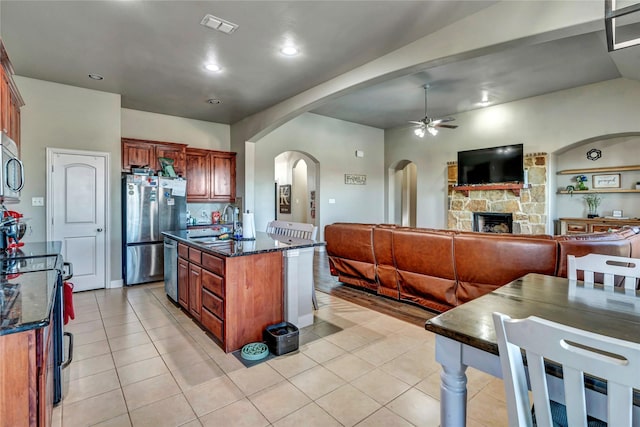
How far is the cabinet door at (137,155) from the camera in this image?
508 centimetres

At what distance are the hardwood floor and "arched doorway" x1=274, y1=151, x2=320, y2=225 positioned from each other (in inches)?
155

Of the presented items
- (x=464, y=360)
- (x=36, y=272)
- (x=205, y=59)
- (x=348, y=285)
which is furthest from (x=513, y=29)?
(x=36, y=272)

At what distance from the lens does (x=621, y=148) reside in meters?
5.76

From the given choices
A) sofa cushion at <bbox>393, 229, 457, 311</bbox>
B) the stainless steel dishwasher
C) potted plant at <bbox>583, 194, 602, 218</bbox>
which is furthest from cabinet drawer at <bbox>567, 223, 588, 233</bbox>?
the stainless steel dishwasher

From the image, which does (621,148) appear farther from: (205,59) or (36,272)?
(36,272)

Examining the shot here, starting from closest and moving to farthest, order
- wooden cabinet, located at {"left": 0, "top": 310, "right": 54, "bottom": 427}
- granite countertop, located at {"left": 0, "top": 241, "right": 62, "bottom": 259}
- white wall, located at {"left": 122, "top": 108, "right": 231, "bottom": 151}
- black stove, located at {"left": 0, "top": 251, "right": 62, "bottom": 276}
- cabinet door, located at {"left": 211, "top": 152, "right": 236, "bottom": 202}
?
1. wooden cabinet, located at {"left": 0, "top": 310, "right": 54, "bottom": 427}
2. black stove, located at {"left": 0, "top": 251, "right": 62, "bottom": 276}
3. granite countertop, located at {"left": 0, "top": 241, "right": 62, "bottom": 259}
4. white wall, located at {"left": 122, "top": 108, "right": 231, "bottom": 151}
5. cabinet door, located at {"left": 211, "top": 152, "right": 236, "bottom": 202}

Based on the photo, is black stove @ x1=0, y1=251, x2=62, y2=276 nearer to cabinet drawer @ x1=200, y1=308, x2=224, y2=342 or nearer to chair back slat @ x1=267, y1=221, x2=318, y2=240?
cabinet drawer @ x1=200, y1=308, x2=224, y2=342

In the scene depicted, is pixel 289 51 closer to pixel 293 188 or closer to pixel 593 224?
pixel 593 224

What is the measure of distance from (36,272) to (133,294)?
2977mm

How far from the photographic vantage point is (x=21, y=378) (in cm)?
100

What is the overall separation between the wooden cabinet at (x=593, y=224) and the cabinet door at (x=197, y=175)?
689 cm

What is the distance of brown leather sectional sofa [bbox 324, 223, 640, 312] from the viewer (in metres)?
2.79

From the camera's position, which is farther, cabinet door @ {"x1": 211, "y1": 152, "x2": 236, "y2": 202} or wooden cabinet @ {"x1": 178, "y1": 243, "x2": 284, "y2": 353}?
cabinet door @ {"x1": 211, "y1": 152, "x2": 236, "y2": 202}

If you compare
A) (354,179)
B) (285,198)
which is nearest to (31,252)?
(354,179)
